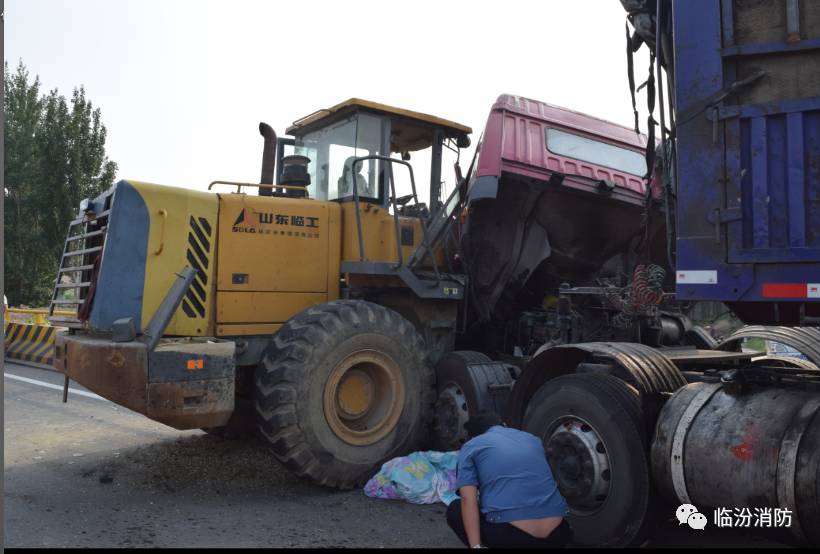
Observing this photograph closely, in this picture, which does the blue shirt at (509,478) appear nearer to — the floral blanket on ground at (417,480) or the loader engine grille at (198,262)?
the floral blanket on ground at (417,480)

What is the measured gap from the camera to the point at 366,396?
6.13 m

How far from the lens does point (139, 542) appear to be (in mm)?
4316

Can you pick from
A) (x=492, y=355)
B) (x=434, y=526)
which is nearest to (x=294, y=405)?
(x=434, y=526)

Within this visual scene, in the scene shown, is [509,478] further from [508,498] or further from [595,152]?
[595,152]

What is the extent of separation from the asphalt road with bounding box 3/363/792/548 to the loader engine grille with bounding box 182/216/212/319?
1487 millimetres

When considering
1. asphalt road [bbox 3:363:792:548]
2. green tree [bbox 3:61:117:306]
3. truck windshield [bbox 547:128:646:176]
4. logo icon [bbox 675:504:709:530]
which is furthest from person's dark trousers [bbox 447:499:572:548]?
green tree [bbox 3:61:117:306]

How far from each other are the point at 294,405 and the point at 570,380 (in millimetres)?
2193

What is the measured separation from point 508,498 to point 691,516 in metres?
1.28

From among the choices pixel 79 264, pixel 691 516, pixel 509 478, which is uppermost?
pixel 79 264

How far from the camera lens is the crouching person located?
10.8 feet

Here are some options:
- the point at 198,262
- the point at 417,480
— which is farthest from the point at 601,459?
the point at 198,262

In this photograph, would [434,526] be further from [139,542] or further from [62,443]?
[62,443]

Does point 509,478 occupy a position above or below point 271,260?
below

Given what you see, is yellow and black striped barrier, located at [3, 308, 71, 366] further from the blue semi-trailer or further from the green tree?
the blue semi-trailer
